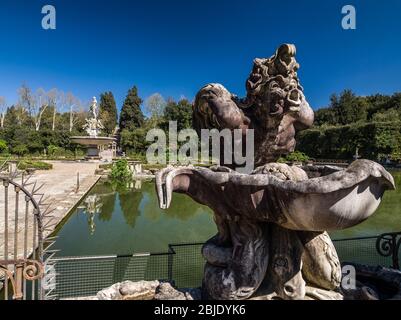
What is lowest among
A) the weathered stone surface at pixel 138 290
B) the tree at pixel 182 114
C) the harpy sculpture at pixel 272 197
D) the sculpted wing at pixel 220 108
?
the weathered stone surface at pixel 138 290

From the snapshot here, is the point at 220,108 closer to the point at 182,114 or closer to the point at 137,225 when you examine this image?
the point at 137,225

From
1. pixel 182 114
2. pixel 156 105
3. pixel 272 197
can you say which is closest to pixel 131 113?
pixel 156 105

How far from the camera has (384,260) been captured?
5582mm

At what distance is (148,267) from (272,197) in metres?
3.69

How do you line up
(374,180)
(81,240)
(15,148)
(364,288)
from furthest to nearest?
(15,148) → (81,240) → (364,288) → (374,180)

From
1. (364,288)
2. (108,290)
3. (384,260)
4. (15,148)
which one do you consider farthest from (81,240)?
(15,148)

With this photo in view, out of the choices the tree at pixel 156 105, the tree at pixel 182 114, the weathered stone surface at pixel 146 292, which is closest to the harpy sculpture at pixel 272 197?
the weathered stone surface at pixel 146 292

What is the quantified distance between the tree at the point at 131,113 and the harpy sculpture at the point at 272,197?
40.0 meters

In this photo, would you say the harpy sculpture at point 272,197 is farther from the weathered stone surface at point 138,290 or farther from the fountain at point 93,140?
the fountain at point 93,140

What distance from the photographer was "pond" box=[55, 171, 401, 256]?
666cm

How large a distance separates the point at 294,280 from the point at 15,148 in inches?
1409

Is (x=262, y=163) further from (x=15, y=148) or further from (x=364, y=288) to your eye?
(x=15, y=148)

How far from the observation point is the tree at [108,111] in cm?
4680

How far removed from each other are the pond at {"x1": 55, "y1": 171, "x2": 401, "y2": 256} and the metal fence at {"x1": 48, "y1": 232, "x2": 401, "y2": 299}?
3.12 ft
